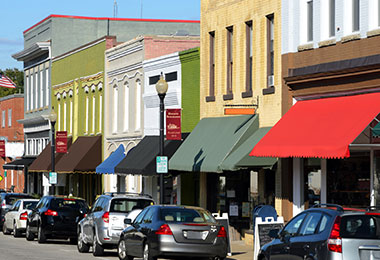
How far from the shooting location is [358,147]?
23250 millimetres

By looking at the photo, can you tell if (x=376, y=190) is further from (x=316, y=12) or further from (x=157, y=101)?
(x=157, y=101)

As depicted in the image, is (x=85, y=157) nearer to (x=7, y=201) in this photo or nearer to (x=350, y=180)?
(x=7, y=201)

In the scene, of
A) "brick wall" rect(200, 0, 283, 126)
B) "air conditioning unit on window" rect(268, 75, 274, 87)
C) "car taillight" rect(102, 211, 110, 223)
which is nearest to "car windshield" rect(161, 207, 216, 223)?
"car taillight" rect(102, 211, 110, 223)

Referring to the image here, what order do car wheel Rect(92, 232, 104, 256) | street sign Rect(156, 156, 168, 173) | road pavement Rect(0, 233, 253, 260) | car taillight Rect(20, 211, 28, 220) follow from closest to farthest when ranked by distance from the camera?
road pavement Rect(0, 233, 253, 260) → car wheel Rect(92, 232, 104, 256) → street sign Rect(156, 156, 168, 173) → car taillight Rect(20, 211, 28, 220)

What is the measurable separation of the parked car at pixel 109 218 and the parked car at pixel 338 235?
401 inches

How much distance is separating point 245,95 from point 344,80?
6.19 m

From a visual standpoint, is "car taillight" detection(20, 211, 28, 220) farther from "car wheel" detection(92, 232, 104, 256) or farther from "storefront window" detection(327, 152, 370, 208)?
"storefront window" detection(327, 152, 370, 208)

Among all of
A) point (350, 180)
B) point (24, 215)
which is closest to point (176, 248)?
point (350, 180)

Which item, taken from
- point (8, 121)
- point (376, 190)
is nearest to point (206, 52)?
point (376, 190)

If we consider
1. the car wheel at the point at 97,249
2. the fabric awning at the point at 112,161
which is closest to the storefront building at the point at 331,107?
the car wheel at the point at 97,249

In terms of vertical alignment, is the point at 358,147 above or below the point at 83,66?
below

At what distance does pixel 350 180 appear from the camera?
24.1 metres

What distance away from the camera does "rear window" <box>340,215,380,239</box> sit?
46.1 ft

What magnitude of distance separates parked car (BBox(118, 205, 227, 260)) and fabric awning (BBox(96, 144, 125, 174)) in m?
19.0
